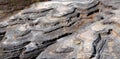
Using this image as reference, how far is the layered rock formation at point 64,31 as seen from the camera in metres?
12.2

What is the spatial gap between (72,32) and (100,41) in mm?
1920

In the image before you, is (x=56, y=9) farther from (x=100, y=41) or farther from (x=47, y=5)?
(x=100, y=41)

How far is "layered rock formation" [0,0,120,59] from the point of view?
40.2 ft

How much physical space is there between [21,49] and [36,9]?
3.32 meters

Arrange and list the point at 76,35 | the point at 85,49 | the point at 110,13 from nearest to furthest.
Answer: the point at 85,49, the point at 76,35, the point at 110,13

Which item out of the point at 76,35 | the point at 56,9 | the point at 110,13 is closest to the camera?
the point at 76,35

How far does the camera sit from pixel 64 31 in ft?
46.0

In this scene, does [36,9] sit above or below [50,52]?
above

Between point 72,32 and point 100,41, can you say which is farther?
point 72,32

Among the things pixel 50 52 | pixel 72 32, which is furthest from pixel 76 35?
pixel 50 52

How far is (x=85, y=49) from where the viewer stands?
1210 centimetres

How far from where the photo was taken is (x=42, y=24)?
14.9 metres

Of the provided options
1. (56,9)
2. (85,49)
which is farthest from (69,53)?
(56,9)

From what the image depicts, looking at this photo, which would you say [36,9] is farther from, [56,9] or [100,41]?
[100,41]
